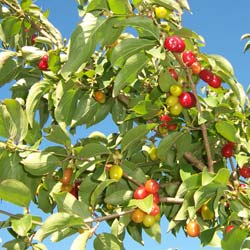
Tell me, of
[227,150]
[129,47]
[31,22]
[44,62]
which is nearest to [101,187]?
[129,47]

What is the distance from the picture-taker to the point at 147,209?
3.50 metres

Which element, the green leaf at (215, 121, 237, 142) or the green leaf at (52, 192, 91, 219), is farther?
the green leaf at (215, 121, 237, 142)

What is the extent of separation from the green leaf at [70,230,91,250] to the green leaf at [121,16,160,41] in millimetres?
1523

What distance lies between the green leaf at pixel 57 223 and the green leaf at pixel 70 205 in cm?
14

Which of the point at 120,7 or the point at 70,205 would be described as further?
the point at 70,205

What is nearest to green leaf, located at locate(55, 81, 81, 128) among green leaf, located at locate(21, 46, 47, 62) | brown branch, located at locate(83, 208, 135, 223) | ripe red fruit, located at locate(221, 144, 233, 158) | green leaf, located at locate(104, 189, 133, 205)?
green leaf, located at locate(21, 46, 47, 62)

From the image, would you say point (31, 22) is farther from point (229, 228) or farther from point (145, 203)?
point (229, 228)

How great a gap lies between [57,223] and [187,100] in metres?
1.44

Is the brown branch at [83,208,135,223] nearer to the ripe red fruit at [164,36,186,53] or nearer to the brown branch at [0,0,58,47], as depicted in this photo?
the ripe red fruit at [164,36,186,53]

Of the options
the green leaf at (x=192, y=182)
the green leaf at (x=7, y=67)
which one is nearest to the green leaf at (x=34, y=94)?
the green leaf at (x=7, y=67)

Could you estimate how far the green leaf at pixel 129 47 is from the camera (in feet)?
11.4

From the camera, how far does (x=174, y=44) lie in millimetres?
3549

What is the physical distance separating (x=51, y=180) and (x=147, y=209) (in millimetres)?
1342

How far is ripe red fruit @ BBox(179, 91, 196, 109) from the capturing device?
159 inches
